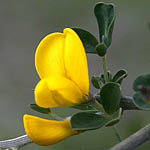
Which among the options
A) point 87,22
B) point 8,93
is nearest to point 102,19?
point 8,93

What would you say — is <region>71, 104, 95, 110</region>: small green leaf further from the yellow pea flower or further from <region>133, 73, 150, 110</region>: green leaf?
<region>133, 73, 150, 110</region>: green leaf

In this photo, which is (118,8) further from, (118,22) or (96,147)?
(96,147)

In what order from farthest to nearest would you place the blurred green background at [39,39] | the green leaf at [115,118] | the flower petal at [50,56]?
1. the blurred green background at [39,39]
2. the flower petal at [50,56]
3. the green leaf at [115,118]

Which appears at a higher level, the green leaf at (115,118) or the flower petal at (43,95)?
the flower petal at (43,95)

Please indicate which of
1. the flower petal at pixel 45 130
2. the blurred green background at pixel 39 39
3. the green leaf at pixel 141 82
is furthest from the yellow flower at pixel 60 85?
the blurred green background at pixel 39 39

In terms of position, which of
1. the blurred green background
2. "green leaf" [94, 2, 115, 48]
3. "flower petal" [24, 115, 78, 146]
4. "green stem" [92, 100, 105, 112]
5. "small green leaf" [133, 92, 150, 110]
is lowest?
the blurred green background

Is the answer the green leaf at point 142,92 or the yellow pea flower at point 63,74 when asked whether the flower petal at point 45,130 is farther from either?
the green leaf at point 142,92

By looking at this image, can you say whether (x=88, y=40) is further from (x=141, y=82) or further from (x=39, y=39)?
(x=39, y=39)

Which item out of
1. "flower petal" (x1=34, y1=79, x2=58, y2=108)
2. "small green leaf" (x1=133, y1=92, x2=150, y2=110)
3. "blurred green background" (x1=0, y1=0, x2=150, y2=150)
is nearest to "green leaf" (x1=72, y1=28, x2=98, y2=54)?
"flower petal" (x1=34, y1=79, x2=58, y2=108)
